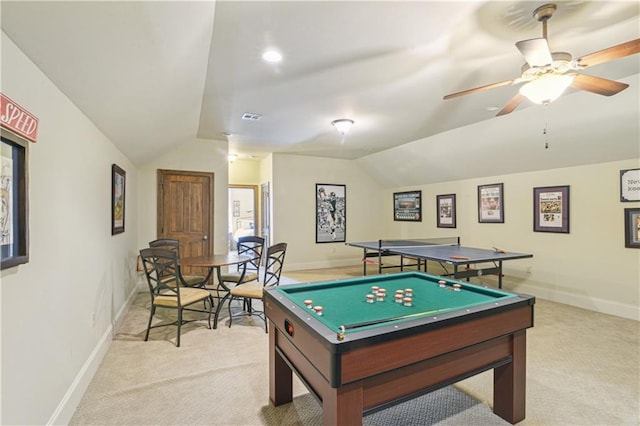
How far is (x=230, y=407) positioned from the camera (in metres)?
2.21

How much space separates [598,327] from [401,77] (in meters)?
3.61

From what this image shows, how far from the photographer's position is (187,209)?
5.62 meters

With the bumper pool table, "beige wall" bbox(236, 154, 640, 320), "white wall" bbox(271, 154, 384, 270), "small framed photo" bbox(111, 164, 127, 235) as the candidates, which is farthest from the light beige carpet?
"white wall" bbox(271, 154, 384, 270)

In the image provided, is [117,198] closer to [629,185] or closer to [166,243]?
[166,243]

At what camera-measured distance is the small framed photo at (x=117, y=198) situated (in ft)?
A: 11.2

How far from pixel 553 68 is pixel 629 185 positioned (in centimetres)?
295

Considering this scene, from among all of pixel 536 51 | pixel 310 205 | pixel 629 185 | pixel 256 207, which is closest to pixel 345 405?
pixel 536 51

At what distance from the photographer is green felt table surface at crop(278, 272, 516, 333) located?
1786 millimetres

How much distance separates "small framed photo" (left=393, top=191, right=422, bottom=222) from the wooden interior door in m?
4.40

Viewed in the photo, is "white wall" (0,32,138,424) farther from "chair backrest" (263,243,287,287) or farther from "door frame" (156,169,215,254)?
"door frame" (156,169,215,254)

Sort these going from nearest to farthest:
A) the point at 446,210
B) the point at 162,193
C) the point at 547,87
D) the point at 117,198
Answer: the point at 547,87, the point at 117,198, the point at 162,193, the point at 446,210

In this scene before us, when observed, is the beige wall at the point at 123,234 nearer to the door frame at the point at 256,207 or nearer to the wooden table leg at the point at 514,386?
the door frame at the point at 256,207

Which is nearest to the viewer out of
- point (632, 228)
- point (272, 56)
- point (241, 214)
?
point (272, 56)

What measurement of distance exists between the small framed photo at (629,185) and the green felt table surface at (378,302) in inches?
125
